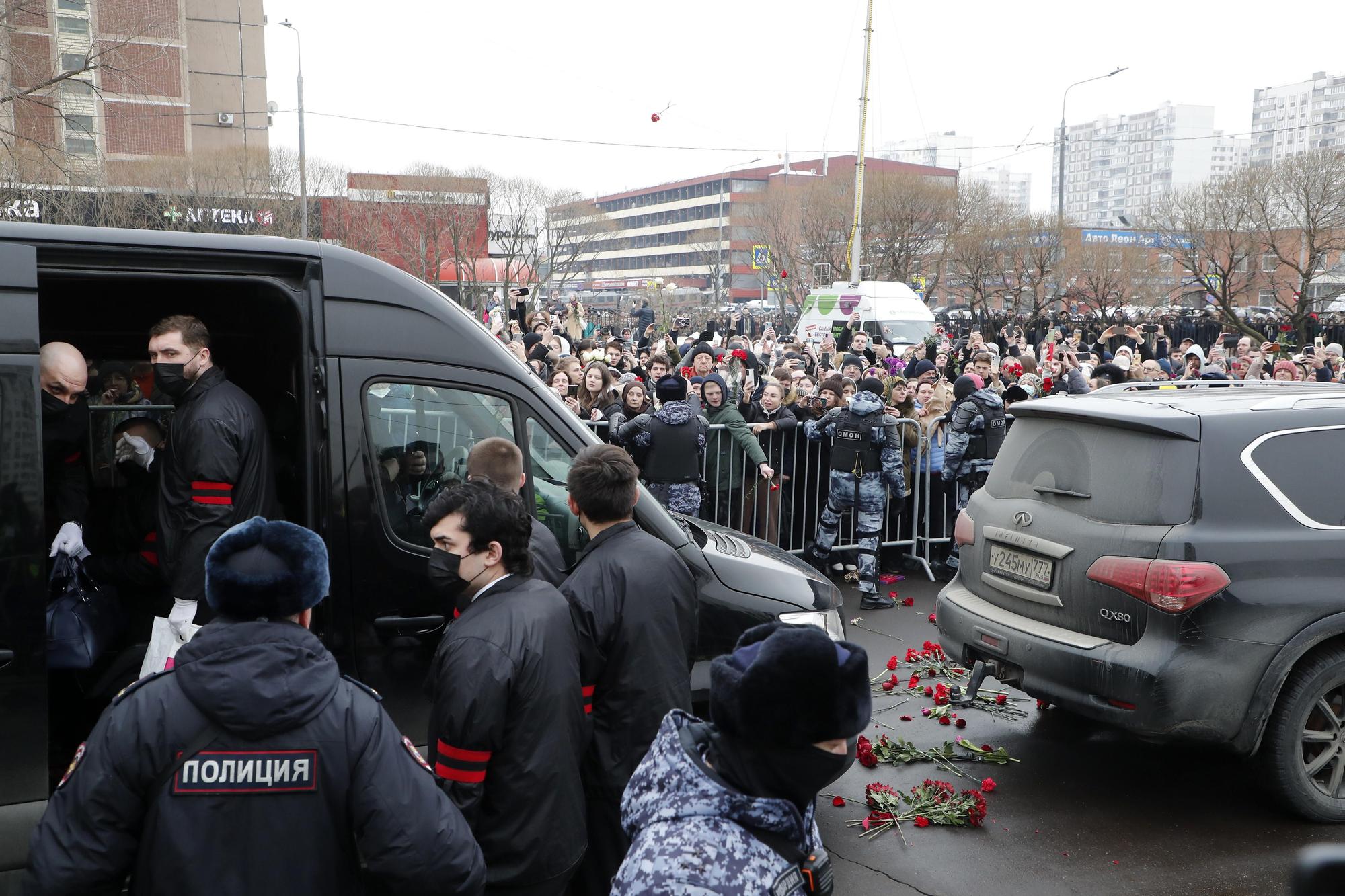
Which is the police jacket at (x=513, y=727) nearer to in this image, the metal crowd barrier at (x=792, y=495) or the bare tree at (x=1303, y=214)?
the metal crowd barrier at (x=792, y=495)

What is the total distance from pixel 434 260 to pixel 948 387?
4066cm

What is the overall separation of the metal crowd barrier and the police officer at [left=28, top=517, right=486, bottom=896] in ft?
21.8

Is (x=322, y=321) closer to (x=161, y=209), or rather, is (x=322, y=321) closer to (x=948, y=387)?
(x=948, y=387)

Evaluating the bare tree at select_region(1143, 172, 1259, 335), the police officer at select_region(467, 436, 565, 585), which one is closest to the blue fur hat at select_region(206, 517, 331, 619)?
the police officer at select_region(467, 436, 565, 585)

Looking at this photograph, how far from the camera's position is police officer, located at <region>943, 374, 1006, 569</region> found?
9500 millimetres

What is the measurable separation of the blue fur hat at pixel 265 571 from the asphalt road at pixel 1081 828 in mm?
3024

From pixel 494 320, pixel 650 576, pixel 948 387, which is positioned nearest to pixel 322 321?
pixel 650 576

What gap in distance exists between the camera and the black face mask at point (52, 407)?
3.99 metres

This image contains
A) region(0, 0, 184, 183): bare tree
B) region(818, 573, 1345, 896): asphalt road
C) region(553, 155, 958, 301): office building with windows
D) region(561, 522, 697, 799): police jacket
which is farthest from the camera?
region(553, 155, 958, 301): office building with windows

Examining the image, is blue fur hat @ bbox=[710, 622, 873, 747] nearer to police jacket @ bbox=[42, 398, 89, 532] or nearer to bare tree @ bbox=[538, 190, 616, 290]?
police jacket @ bbox=[42, 398, 89, 532]

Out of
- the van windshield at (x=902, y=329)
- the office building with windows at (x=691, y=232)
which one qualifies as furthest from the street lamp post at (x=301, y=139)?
the office building with windows at (x=691, y=232)

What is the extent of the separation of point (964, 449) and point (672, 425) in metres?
2.93

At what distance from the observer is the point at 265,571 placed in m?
2.25

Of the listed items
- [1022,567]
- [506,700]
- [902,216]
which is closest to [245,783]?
[506,700]
